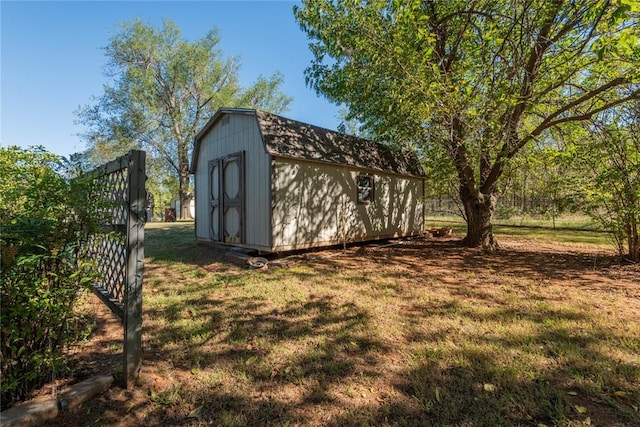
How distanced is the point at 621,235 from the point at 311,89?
869 cm

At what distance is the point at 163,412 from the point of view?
1998mm

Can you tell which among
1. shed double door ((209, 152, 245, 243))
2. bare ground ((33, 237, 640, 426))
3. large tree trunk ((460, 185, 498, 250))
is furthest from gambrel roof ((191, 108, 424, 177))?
bare ground ((33, 237, 640, 426))

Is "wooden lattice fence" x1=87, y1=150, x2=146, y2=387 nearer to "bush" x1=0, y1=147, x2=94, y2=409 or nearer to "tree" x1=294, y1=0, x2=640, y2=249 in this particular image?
"bush" x1=0, y1=147, x2=94, y2=409

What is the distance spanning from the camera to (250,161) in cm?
724

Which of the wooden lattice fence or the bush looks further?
the wooden lattice fence

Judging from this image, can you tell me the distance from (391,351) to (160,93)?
22.9 metres

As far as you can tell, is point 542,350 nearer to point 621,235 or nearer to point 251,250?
point 621,235

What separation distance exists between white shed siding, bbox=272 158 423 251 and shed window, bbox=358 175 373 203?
0.16m

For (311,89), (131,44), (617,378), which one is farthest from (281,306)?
(131,44)

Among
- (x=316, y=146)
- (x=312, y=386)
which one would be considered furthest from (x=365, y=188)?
(x=312, y=386)

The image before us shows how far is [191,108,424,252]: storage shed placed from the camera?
6.89m

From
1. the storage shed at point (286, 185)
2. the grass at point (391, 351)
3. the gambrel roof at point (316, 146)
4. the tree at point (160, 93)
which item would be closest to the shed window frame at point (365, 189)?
the storage shed at point (286, 185)

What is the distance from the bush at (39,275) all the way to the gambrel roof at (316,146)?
4.62 meters

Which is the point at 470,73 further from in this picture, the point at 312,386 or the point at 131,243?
the point at 131,243
